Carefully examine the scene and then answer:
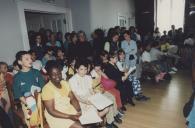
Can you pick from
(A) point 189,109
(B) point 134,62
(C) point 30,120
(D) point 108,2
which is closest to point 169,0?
(D) point 108,2

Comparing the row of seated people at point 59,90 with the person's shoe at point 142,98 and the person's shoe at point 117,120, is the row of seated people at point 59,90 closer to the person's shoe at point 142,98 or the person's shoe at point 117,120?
the person's shoe at point 117,120

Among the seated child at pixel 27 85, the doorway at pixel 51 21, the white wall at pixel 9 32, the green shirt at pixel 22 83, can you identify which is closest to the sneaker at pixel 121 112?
the seated child at pixel 27 85

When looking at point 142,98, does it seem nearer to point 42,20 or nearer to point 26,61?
point 26,61

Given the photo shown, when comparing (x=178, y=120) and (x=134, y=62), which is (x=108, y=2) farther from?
(x=178, y=120)

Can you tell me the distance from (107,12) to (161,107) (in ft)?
12.9

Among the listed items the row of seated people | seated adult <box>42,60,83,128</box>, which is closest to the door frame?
the row of seated people

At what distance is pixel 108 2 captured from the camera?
21.4ft

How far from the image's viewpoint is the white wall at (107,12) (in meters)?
5.75

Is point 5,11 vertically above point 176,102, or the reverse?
point 5,11

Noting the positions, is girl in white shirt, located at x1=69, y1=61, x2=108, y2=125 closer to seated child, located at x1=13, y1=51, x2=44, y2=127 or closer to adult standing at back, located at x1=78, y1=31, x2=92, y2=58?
seated child, located at x1=13, y1=51, x2=44, y2=127

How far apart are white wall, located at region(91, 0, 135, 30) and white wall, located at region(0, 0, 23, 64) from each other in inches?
91.5

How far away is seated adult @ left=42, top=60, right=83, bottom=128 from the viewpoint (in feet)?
6.49

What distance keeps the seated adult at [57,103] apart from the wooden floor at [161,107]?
1.16m

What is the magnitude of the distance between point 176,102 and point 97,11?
3.47 metres
